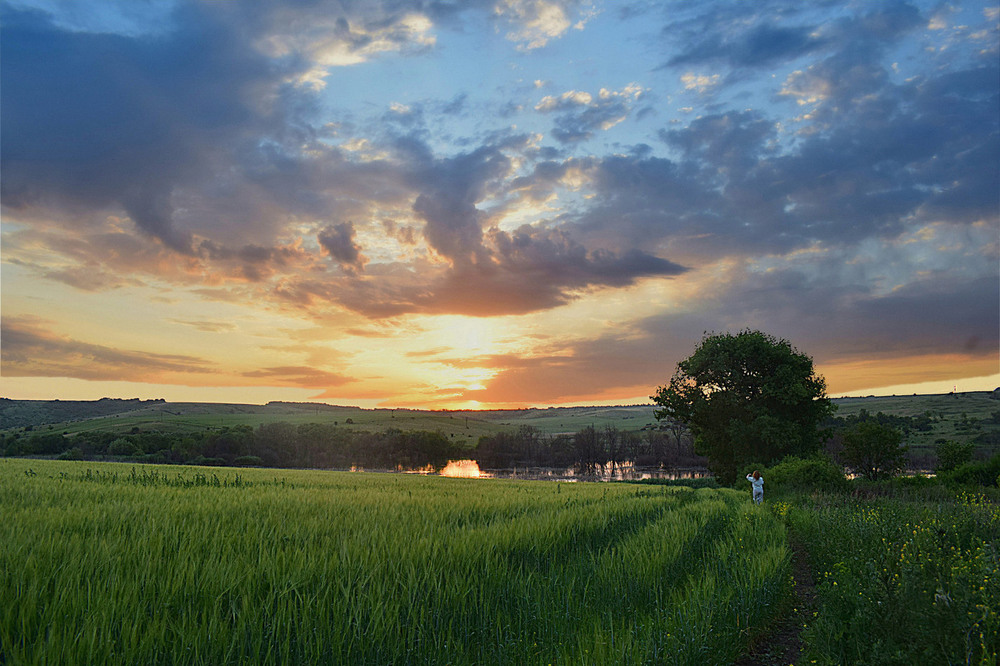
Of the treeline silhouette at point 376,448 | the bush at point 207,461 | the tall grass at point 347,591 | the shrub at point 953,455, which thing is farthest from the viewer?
the treeline silhouette at point 376,448

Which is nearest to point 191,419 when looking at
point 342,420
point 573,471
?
point 342,420

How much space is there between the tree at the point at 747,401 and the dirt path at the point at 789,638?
34769mm

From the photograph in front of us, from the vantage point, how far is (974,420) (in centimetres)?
10612

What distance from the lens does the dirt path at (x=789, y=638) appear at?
6.03 metres

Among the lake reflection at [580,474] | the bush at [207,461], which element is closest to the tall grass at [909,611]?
the lake reflection at [580,474]

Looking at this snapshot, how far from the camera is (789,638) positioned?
22.9 feet

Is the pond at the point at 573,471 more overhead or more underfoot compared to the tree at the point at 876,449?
more underfoot

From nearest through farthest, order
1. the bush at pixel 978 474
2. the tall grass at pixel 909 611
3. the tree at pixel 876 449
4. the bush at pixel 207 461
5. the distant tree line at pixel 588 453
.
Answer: the tall grass at pixel 909 611
the bush at pixel 978 474
the tree at pixel 876 449
the bush at pixel 207 461
the distant tree line at pixel 588 453

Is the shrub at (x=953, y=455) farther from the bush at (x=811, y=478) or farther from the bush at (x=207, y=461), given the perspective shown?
the bush at (x=207, y=461)

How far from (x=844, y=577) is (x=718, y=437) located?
133 ft

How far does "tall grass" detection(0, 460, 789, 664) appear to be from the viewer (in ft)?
12.7

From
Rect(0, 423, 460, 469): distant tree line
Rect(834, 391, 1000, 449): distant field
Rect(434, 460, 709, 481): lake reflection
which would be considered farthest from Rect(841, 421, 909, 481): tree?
Rect(0, 423, 460, 469): distant tree line

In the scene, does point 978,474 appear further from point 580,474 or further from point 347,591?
Answer: point 580,474

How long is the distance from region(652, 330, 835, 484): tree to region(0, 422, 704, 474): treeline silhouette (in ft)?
192
